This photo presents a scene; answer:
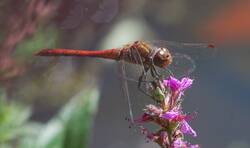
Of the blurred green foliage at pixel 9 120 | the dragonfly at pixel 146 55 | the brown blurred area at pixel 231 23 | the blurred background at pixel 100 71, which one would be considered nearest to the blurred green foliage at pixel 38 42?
the blurred background at pixel 100 71

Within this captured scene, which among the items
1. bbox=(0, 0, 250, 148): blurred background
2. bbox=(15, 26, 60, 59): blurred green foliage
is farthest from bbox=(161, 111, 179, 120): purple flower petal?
bbox=(15, 26, 60, 59): blurred green foliage

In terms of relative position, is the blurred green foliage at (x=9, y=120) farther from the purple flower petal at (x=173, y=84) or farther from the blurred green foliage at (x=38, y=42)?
the purple flower petal at (x=173, y=84)

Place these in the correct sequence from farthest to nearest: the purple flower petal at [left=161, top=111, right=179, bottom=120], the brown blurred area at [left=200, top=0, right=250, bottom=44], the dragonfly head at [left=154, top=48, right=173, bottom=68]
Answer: the brown blurred area at [left=200, top=0, right=250, bottom=44] < the dragonfly head at [left=154, top=48, right=173, bottom=68] < the purple flower petal at [left=161, top=111, right=179, bottom=120]

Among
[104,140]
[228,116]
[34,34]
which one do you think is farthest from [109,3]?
[228,116]

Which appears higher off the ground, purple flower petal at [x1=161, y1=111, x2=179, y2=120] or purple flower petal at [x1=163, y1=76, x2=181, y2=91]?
purple flower petal at [x1=163, y1=76, x2=181, y2=91]

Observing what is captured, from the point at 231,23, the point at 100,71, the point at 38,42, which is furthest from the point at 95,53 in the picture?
the point at 231,23

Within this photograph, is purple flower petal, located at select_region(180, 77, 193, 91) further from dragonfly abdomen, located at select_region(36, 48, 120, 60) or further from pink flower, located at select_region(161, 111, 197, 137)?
dragonfly abdomen, located at select_region(36, 48, 120, 60)

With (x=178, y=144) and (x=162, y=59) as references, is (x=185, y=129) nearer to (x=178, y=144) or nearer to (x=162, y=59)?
(x=178, y=144)

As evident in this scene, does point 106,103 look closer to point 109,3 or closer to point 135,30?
point 135,30
